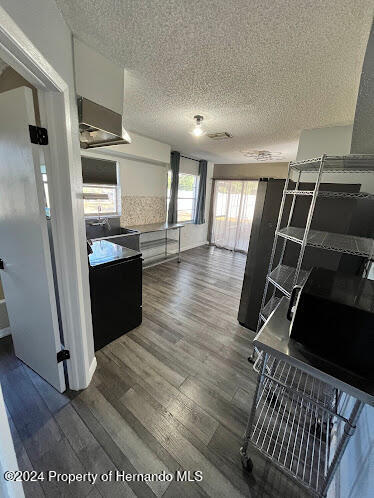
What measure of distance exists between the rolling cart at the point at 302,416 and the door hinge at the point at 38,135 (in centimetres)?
160

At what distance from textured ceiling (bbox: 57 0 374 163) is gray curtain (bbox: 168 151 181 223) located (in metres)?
2.22

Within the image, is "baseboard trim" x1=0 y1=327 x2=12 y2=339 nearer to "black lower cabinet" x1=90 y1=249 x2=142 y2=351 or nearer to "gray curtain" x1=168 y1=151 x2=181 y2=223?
"black lower cabinet" x1=90 y1=249 x2=142 y2=351

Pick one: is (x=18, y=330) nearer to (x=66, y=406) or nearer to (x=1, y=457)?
(x=66, y=406)

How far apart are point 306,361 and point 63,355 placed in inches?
63.7

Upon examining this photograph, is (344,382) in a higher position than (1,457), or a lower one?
higher

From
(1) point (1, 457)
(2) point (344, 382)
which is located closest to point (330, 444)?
(2) point (344, 382)

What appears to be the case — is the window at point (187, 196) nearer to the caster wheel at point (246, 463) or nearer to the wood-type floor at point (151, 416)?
the wood-type floor at point (151, 416)

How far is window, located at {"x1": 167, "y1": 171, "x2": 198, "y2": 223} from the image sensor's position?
5.16 m

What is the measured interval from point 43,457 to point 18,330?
3.19ft

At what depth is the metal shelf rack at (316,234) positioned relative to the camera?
126 centimetres

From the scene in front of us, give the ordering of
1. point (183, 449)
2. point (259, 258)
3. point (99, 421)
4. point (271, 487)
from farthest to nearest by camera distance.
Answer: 1. point (259, 258)
2. point (99, 421)
3. point (183, 449)
4. point (271, 487)

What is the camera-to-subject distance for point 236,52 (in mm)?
1228

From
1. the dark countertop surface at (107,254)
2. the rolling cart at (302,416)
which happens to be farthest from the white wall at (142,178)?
the rolling cart at (302,416)

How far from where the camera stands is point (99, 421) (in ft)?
4.55
